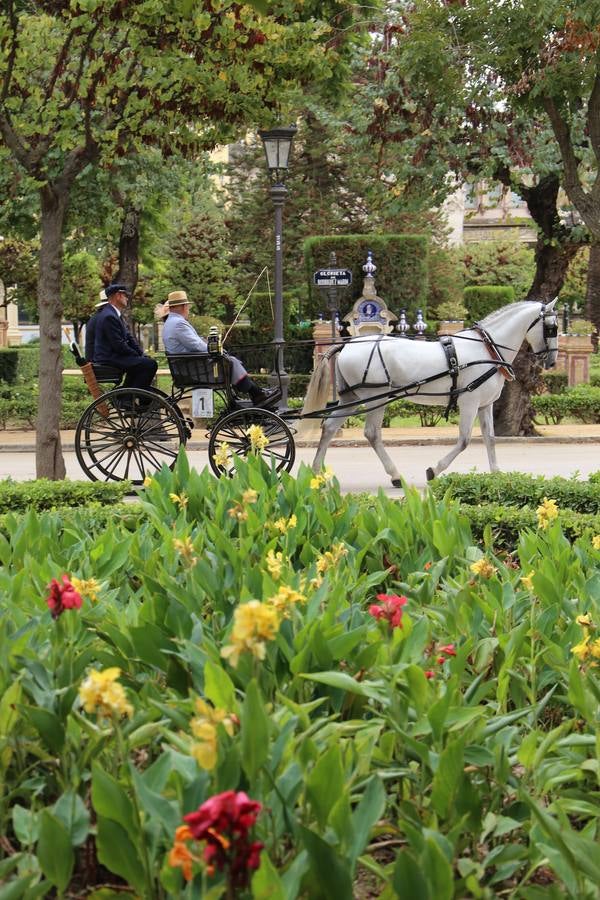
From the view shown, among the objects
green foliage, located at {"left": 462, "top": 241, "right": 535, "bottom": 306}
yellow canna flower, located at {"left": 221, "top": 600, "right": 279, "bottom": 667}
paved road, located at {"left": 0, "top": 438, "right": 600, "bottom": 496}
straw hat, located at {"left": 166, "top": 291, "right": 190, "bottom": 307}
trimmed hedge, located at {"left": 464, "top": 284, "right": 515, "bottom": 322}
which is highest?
green foliage, located at {"left": 462, "top": 241, "right": 535, "bottom": 306}

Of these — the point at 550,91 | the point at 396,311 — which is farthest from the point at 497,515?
the point at 396,311

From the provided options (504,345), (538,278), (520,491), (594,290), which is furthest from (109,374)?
(594,290)

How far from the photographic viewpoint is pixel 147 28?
34.8ft

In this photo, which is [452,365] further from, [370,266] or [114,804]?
[370,266]

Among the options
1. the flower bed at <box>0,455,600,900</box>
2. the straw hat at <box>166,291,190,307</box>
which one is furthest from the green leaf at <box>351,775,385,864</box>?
the straw hat at <box>166,291,190,307</box>

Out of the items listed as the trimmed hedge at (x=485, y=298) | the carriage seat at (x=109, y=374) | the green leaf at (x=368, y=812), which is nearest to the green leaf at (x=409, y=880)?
the green leaf at (x=368, y=812)

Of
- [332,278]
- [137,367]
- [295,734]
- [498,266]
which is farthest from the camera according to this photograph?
[498,266]

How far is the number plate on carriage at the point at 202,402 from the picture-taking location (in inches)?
475

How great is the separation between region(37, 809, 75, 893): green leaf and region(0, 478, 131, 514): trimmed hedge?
19.8 feet

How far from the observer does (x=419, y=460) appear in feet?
56.5

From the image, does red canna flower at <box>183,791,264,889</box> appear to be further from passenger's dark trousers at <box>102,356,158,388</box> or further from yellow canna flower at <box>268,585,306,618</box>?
passenger's dark trousers at <box>102,356,158,388</box>

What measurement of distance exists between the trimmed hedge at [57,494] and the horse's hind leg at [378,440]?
141 inches

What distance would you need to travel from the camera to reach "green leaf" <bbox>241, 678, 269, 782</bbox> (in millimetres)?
2836

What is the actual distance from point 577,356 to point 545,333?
55.7 feet
